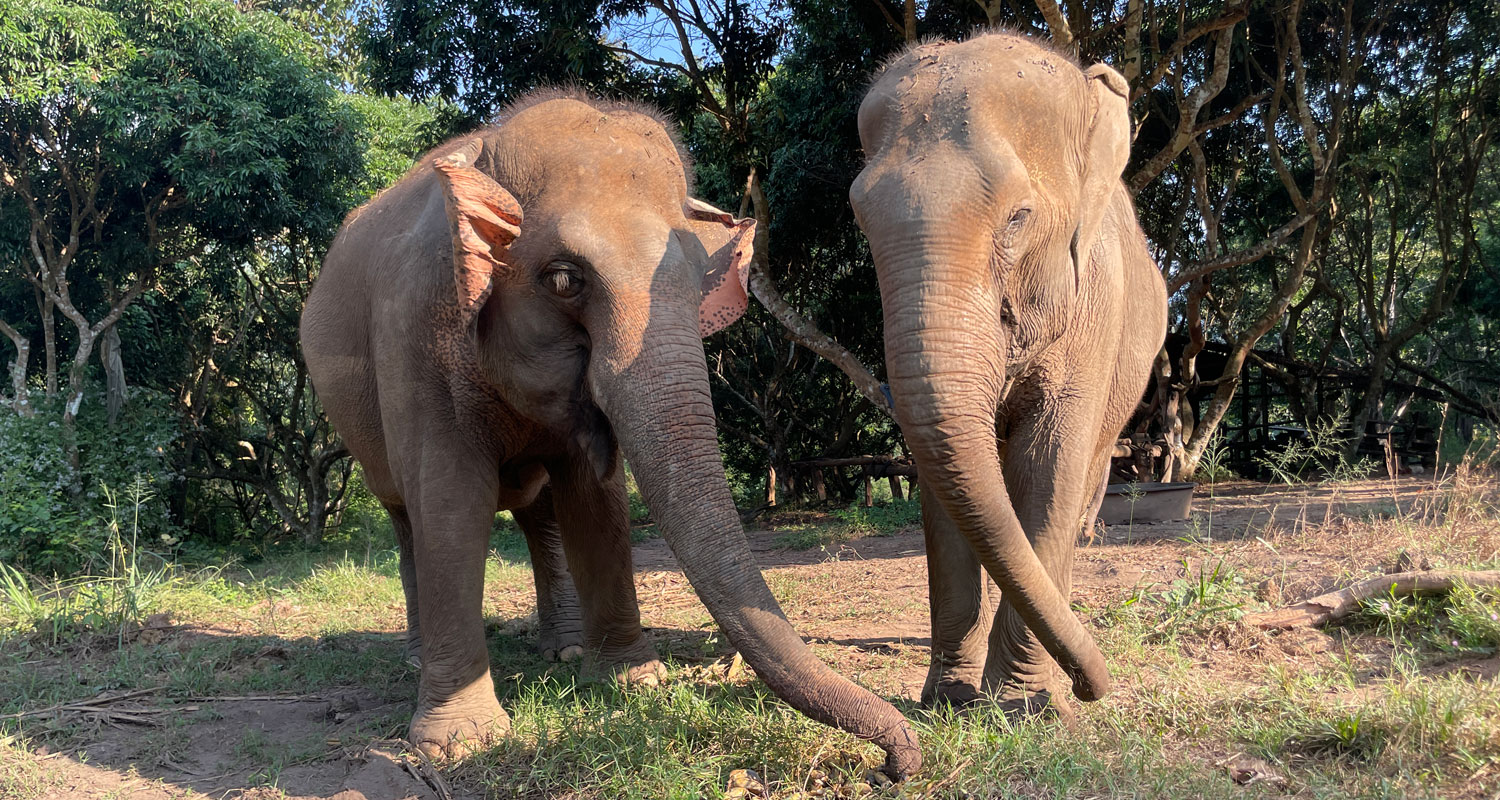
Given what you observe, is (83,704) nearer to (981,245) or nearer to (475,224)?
(475,224)

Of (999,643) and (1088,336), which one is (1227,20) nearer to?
(1088,336)

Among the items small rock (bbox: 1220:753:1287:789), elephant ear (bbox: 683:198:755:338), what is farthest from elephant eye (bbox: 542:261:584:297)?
small rock (bbox: 1220:753:1287:789)

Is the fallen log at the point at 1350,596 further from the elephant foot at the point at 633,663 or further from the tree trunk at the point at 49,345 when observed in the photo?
the tree trunk at the point at 49,345

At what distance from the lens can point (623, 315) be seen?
143 inches

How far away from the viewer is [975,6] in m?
10.6

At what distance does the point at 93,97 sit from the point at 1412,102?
16718 mm

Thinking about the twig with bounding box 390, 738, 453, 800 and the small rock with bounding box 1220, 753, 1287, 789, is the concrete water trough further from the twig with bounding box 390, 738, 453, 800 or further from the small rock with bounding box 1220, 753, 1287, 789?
the twig with bounding box 390, 738, 453, 800

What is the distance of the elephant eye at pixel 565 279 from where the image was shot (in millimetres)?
3740

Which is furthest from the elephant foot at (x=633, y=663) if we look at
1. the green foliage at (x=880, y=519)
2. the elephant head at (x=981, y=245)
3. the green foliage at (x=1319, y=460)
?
the green foliage at (x=880, y=519)

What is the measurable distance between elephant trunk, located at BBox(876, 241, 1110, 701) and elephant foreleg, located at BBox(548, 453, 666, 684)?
2.09 metres

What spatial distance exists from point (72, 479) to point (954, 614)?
1010 centimetres

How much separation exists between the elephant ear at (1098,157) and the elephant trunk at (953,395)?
1.94 ft

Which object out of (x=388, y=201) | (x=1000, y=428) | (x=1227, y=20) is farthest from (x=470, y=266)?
(x=1227, y=20)

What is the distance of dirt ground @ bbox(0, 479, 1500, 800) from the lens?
4.03 metres
